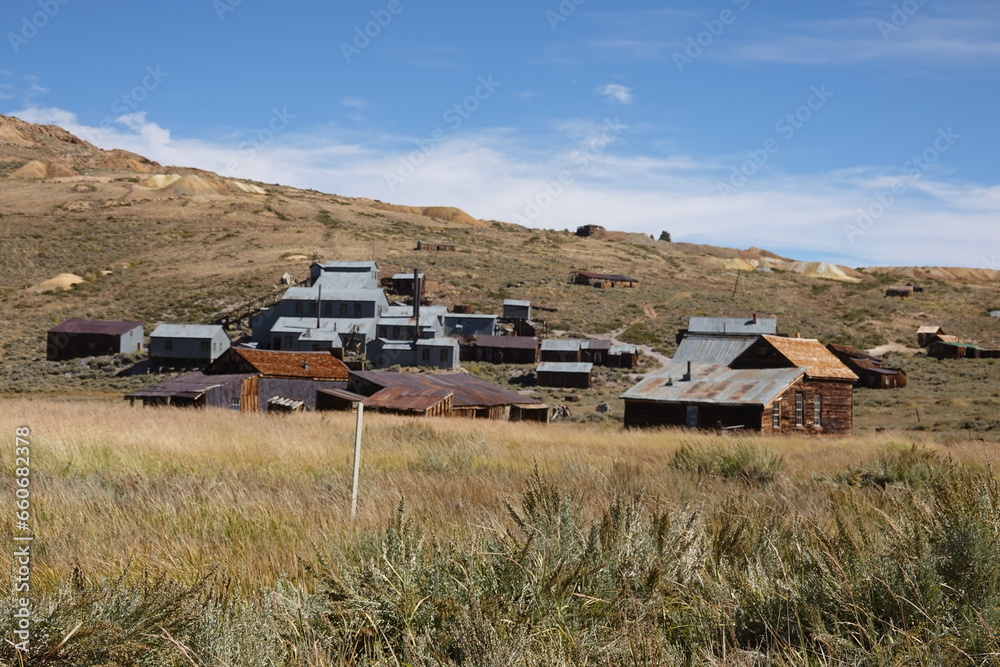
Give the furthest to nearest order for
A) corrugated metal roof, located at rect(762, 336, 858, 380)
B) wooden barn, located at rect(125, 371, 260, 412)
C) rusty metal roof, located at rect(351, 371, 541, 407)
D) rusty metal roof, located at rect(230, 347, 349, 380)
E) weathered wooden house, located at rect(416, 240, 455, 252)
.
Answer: weathered wooden house, located at rect(416, 240, 455, 252) < rusty metal roof, located at rect(230, 347, 349, 380) < wooden barn, located at rect(125, 371, 260, 412) < rusty metal roof, located at rect(351, 371, 541, 407) < corrugated metal roof, located at rect(762, 336, 858, 380)

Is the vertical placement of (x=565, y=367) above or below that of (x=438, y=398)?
below

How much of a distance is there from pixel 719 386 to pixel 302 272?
196ft

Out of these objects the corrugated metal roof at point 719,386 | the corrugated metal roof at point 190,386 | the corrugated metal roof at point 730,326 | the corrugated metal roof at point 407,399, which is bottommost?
the corrugated metal roof at point 190,386

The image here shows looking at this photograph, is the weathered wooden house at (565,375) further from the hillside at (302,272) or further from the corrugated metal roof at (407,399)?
the corrugated metal roof at (407,399)

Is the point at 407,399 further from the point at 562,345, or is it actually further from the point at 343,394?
the point at 562,345

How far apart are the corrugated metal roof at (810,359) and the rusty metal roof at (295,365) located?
811 inches

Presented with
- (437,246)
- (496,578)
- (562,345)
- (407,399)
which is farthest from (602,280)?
(496,578)

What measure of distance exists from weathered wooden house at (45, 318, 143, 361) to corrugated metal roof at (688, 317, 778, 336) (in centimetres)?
4491

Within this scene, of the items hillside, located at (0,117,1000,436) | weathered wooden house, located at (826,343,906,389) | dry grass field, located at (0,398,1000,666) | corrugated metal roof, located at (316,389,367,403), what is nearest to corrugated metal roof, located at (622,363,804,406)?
corrugated metal roof, located at (316,389,367,403)

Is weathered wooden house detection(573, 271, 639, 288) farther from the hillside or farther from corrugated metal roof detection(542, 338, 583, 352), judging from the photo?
corrugated metal roof detection(542, 338, 583, 352)

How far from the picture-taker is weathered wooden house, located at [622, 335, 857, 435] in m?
30.6

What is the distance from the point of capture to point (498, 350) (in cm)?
6688

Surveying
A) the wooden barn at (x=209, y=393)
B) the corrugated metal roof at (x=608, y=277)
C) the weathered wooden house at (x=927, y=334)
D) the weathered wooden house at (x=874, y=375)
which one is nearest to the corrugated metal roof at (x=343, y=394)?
the wooden barn at (x=209, y=393)

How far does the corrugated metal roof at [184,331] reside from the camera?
60.1m
